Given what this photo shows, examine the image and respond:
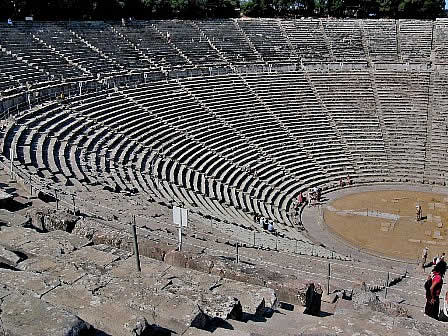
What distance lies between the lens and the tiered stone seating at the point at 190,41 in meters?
40.9

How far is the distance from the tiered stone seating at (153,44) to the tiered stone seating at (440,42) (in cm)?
2151

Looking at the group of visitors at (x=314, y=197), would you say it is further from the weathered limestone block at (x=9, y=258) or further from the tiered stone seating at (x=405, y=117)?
the weathered limestone block at (x=9, y=258)

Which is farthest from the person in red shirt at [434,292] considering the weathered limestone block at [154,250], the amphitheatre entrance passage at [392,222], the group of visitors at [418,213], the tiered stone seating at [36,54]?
the tiered stone seating at [36,54]

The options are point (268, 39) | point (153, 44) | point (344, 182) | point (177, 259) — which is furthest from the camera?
point (268, 39)

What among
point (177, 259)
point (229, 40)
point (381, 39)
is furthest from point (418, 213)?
point (229, 40)

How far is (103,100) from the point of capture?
29.6 metres

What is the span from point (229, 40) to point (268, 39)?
379cm

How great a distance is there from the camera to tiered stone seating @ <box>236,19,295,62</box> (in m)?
43.1

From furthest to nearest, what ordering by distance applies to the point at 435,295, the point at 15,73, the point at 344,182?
1. the point at 344,182
2. the point at 15,73
3. the point at 435,295

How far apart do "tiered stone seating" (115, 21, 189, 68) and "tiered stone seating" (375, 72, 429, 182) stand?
16007 mm

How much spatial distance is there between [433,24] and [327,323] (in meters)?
47.5

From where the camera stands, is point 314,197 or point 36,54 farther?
point 36,54

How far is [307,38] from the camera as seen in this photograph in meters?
45.9

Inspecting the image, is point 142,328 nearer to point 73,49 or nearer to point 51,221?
point 51,221
